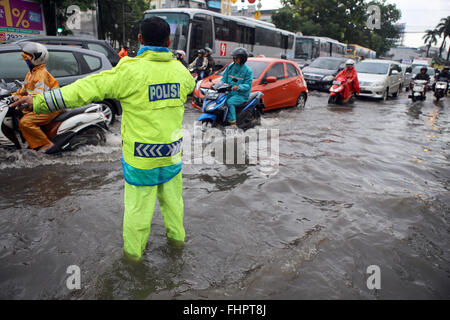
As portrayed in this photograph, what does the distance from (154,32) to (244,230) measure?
211cm

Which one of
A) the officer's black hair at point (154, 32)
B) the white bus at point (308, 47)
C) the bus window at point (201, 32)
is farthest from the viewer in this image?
the white bus at point (308, 47)

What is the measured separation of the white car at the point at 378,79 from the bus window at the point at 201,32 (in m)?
6.94

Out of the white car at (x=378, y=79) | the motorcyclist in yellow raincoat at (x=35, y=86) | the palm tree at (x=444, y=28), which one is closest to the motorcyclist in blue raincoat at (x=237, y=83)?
the motorcyclist in yellow raincoat at (x=35, y=86)

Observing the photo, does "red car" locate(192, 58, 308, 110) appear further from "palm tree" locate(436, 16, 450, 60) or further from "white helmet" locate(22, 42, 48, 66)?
"palm tree" locate(436, 16, 450, 60)

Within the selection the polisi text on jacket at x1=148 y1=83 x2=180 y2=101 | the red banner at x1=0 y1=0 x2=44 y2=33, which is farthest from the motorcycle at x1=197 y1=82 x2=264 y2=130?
the red banner at x1=0 y1=0 x2=44 y2=33

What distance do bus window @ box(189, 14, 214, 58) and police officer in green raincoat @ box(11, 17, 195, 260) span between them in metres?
12.6

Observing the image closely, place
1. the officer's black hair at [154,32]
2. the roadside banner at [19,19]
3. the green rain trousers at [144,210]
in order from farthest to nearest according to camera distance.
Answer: the roadside banner at [19,19] < the green rain trousers at [144,210] < the officer's black hair at [154,32]

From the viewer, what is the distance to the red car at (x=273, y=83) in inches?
368

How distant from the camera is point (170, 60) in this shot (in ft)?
8.41

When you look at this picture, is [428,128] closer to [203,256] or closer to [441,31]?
[203,256]

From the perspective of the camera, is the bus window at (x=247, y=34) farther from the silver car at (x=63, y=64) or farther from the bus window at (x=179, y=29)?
the silver car at (x=63, y=64)

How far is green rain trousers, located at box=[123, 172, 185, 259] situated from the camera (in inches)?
101

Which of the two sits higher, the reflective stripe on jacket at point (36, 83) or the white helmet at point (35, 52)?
the white helmet at point (35, 52)

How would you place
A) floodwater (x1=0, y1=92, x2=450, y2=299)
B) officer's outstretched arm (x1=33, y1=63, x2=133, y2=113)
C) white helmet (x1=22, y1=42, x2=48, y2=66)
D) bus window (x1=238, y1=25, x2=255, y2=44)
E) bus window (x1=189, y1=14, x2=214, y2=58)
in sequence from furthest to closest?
bus window (x1=238, y1=25, x2=255, y2=44), bus window (x1=189, y1=14, x2=214, y2=58), white helmet (x1=22, y1=42, x2=48, y2=66), floodwater (x1=0, y1=92, x2=450, y2=299), officer's outstretched arm (x1=33, y1=63, x2=133, y2=113)
